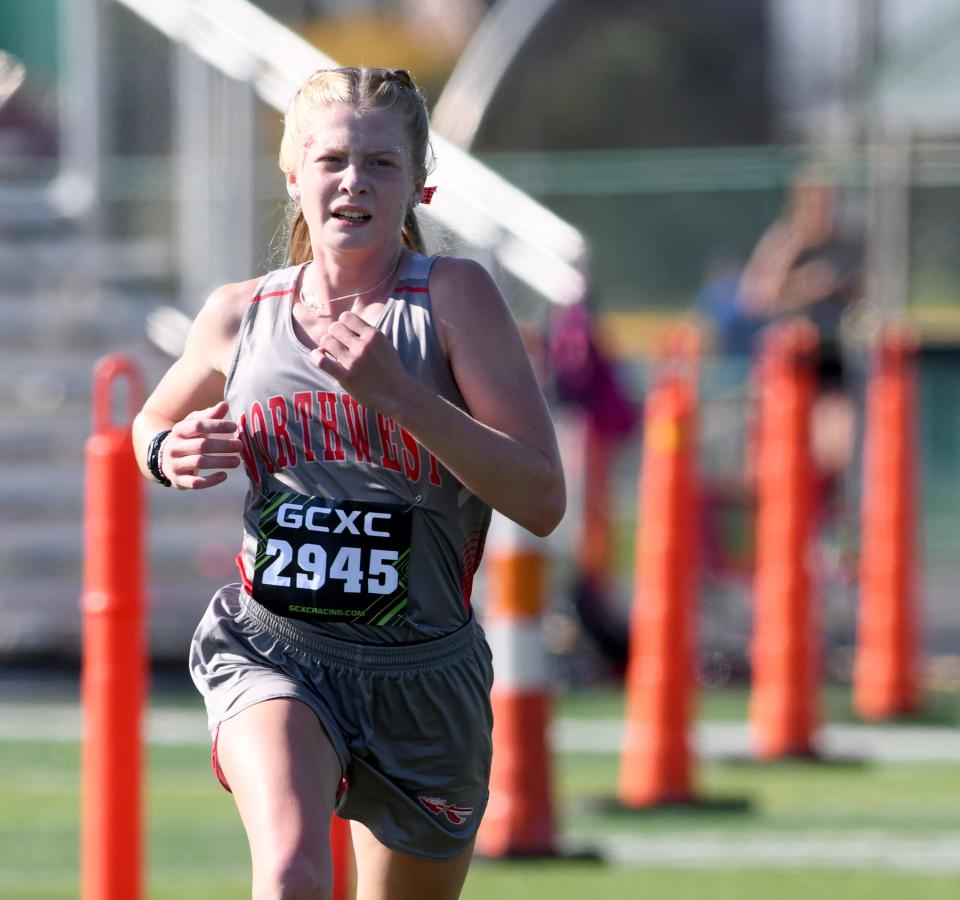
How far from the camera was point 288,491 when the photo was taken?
4.25 m

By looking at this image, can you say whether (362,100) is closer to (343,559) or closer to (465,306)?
(465,306)

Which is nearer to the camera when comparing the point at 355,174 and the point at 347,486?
the point at 355,174

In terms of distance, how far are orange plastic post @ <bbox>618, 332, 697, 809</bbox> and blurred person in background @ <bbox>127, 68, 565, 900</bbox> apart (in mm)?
3969

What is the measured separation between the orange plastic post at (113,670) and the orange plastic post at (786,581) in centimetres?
461

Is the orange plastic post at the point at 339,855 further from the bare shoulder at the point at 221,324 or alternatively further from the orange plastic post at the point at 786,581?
the orange plastic post at the point at 786,581

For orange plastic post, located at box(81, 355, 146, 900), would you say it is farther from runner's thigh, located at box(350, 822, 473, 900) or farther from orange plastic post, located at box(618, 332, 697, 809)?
orange plastic post, located at box(618, 332, 697, 809)

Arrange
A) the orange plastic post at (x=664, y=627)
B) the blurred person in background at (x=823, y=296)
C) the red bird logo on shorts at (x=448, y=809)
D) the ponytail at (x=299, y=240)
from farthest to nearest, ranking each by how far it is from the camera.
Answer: the blurred person in background at (x=823, y=296), the orange plastic post at (x=664, y=627), the ponytail at (x=299, y=240), the red bird logo on shorts at (x=448, y=809)

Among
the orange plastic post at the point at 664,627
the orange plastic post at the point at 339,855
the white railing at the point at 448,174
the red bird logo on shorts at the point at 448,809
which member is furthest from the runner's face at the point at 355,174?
the white railing at the point at 448,174

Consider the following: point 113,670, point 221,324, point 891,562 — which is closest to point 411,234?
point 221,324

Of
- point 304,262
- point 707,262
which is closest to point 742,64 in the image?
point 707,262

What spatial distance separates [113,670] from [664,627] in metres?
3.65

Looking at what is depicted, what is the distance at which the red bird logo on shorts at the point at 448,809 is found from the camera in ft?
14.1

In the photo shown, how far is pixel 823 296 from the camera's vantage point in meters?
15.0

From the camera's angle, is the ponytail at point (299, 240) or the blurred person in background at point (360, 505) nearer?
the blurred person in background at point (360, 505)
